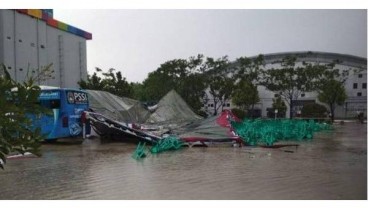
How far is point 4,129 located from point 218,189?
294 centimetres

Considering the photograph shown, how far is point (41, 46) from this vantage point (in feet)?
99.9

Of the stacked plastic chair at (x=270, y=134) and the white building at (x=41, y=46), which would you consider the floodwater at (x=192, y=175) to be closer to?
the stacked plastic chair at (x=270, y=134)

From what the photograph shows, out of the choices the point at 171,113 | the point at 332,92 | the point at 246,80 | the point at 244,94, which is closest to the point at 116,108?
the point at 171,113

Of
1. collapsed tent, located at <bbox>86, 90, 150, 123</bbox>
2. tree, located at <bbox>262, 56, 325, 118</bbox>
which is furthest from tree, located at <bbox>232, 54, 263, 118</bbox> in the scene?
collapsed tent, located at <bbox>86, 90, 150, 123</bbox>

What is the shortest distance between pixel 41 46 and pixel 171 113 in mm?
16181

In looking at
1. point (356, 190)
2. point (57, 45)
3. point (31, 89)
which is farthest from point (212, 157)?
point (57, 45)

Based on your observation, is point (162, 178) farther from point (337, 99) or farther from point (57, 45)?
point (337, 99)

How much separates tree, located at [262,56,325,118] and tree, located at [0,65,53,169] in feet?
102

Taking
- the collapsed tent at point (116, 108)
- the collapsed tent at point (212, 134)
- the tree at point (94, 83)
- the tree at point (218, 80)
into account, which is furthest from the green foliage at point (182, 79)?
the collapsed tent at point (212, 134)

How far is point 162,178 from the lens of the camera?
6.61m

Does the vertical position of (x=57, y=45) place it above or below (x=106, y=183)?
above

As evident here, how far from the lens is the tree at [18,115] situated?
434 centimetres

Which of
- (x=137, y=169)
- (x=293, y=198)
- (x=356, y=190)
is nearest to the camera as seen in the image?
(x=293, y=198)

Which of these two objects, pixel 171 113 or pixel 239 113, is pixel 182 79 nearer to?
pixel 239 113
